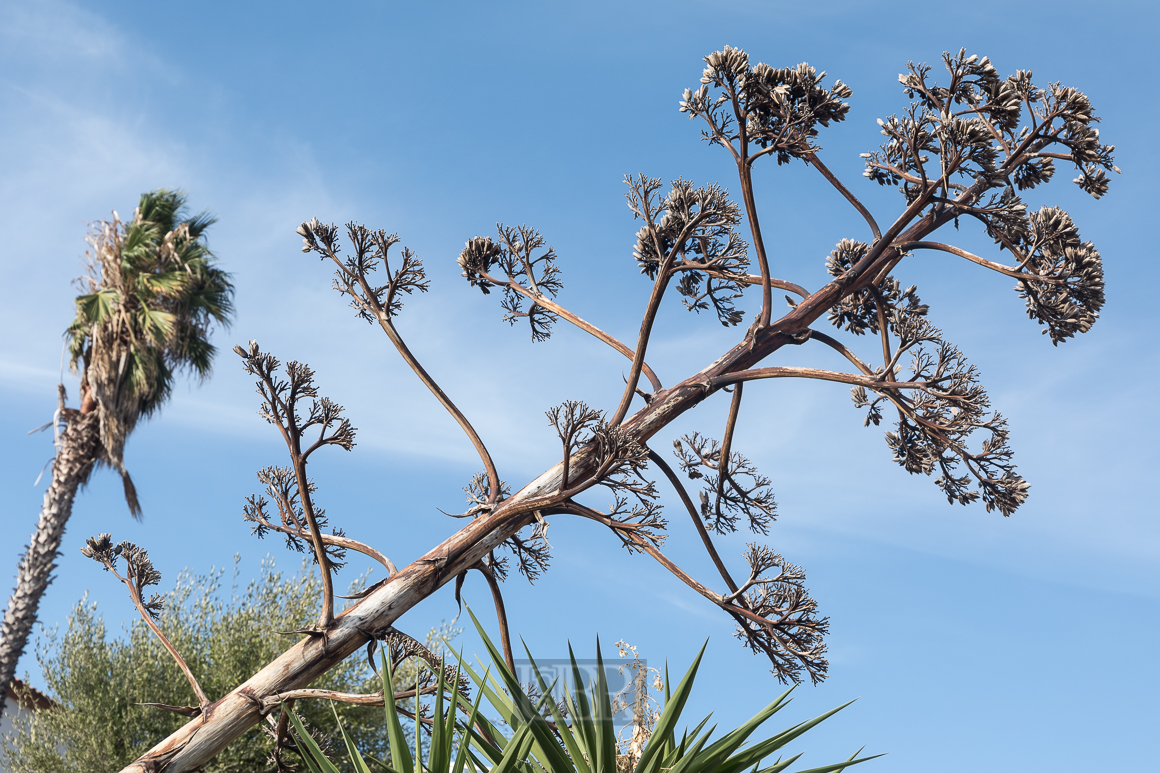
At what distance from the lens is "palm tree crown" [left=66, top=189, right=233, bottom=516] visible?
51.6 ft

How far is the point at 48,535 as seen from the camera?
14.9 m

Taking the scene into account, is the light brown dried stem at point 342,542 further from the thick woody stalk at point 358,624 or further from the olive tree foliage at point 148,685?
the olive tree foliage at point 148,685

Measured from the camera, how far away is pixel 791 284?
6.74 m

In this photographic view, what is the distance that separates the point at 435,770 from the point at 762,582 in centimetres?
245

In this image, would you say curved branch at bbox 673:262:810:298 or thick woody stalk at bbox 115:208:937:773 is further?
curved branch at bbox 673:262:810:298

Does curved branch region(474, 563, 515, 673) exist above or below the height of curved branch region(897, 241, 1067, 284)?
below

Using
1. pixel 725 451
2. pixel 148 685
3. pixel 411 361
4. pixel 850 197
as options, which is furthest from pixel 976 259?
pixel 148 685

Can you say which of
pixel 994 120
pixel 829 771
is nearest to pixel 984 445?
pixel 994 120

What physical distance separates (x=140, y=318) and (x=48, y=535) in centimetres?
406

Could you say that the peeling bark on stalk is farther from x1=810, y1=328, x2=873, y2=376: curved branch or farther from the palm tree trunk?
the palm tree trunk

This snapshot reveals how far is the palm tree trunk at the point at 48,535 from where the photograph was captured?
14422mm

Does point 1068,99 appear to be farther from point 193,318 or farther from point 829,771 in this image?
point 193,318

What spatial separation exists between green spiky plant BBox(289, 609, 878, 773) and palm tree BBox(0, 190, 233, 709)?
1221 centimetres

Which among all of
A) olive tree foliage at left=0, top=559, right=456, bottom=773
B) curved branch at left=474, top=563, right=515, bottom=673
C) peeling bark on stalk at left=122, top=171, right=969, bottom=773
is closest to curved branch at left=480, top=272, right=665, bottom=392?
peeling bark on stalk at left=122, top=171, right=969, bottom=773
